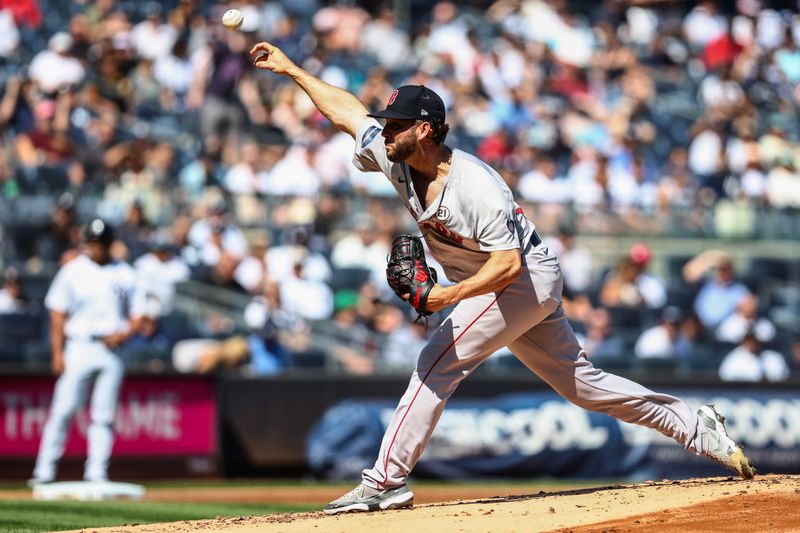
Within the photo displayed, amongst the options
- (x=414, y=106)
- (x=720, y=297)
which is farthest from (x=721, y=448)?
(x=720, y=297)

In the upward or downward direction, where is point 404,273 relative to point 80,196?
downward

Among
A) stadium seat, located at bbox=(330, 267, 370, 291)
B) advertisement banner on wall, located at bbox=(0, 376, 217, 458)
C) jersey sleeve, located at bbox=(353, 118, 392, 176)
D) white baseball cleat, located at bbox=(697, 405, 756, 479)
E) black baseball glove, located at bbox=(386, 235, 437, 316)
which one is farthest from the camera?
stadium seat, located at bbox=(330, 267, 370, 291)

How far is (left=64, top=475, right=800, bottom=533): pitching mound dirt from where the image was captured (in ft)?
19.1

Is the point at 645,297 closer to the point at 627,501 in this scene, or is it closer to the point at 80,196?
the point at 80,196

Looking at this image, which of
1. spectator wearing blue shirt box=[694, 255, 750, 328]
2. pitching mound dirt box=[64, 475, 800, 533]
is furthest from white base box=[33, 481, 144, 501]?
spectator wearing blue shirt box=[694, 255, 750, 328]

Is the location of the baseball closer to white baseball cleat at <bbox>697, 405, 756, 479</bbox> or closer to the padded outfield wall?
white baseball cleat at <bbox>697, 405, 756, 479</bbox>

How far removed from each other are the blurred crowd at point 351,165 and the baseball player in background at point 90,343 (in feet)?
6.52

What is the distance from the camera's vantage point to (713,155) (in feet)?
58.0

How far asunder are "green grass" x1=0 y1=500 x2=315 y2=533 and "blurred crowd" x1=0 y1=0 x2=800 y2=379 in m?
3.15

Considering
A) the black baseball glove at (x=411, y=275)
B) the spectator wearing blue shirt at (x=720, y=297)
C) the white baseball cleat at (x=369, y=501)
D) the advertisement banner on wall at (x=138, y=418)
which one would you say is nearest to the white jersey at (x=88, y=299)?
the advertisement banner on wall at (x=138, y=418)

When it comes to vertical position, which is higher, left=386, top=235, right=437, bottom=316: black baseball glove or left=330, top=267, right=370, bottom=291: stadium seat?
left=330, top=267, right=370, bottom=291: stadium seat

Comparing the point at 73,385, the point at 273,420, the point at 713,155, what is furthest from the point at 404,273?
the point at 713,155

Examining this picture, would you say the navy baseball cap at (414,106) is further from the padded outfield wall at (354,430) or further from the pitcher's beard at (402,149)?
the padded outfield wall at (354,430)

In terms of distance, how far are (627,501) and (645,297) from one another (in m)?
8.86
